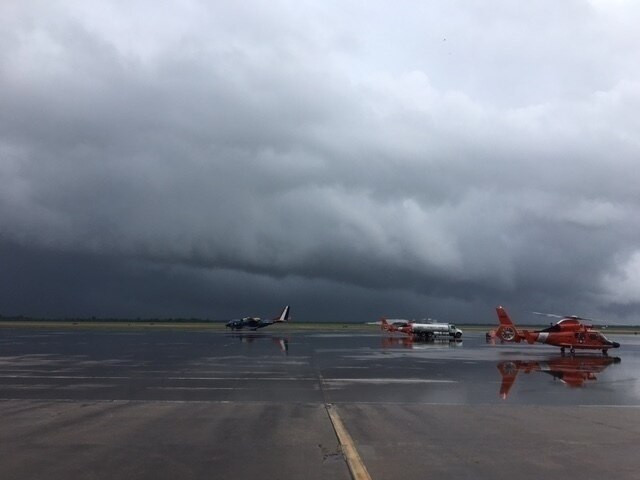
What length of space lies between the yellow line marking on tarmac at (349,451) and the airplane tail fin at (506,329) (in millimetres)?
38943

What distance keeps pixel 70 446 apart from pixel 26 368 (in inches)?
795

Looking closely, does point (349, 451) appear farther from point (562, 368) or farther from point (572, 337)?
point (572, 337)

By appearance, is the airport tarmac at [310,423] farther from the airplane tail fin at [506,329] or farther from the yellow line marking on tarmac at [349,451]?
the airplane tail fin at [506,329]

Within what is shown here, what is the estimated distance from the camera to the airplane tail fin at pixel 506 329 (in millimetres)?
51906

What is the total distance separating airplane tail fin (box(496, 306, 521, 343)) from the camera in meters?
51.9

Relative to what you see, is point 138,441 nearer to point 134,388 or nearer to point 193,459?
point 193,459

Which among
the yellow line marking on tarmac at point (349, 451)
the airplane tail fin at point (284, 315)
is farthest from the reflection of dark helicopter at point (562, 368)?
the airplane tail fin at point (284, 315)

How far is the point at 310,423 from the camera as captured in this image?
49.6 ft

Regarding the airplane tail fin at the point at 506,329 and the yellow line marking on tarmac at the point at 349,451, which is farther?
the airplane tail fin at the point at 506,329

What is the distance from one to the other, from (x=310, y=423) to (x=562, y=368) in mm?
22036

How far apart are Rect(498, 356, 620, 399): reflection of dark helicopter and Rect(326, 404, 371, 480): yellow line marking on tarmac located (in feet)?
26.3

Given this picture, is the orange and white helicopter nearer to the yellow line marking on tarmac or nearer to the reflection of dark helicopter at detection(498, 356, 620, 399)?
the reflection of dark helicopter at detection(498, 356, 620, 399)

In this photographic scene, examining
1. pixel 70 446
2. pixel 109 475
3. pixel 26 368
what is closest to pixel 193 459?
pixel 109 475

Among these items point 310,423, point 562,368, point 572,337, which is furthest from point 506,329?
point 310,423
